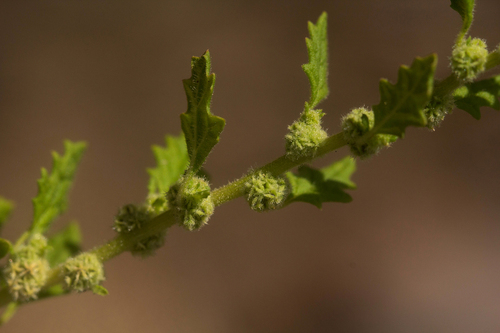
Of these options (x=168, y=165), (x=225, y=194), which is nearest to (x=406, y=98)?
(x=225, y=194)

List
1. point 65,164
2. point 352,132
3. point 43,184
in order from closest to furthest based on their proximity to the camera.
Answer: point 352,132, point 43,184, point 65,164

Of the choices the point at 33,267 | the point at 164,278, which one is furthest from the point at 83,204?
the point at 33,267

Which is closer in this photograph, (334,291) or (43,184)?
(43,184)

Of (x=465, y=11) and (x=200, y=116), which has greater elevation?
(x=465, y=11)

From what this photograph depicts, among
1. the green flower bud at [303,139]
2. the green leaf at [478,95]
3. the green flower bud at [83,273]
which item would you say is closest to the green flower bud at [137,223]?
the green flower bud at [83,273]

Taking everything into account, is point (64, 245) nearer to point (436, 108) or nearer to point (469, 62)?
point (436, 108)

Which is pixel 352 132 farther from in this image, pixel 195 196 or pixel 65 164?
pixel 65 164

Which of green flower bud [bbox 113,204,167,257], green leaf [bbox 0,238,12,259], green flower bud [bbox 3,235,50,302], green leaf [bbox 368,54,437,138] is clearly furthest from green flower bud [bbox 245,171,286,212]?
green flower bud [bbox 3,235,50,302]
